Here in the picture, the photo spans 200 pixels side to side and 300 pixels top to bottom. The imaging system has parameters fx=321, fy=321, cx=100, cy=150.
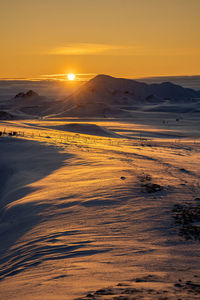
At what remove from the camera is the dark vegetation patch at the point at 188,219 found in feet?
13.6

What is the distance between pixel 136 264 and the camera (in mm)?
3342

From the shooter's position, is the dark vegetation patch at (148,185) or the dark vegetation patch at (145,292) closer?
the dark vegetation patch at (145,292)

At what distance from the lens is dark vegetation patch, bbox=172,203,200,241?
4.15 meters

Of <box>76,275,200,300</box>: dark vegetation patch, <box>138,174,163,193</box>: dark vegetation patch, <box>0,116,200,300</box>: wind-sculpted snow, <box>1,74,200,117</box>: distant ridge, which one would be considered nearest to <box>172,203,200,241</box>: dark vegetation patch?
<box>0,116,200,300</box>: wind-sculpted snow

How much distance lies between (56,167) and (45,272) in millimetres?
5089

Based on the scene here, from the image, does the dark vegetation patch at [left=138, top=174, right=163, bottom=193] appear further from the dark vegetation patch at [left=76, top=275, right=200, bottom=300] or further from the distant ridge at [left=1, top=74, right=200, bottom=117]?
the distant ridge at [left=1, top=74, right=200, bottom=117]

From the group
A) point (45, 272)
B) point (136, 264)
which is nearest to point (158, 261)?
point (136, 264)

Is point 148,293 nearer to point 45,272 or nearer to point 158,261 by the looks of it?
point 158,261

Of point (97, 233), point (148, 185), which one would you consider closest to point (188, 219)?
point (97, 233)

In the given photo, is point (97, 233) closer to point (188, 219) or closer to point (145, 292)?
point (188, 219)

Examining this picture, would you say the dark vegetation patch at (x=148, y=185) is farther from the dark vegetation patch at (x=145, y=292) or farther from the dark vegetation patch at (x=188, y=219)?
the dark vegetation patch at (x=145, y=292)

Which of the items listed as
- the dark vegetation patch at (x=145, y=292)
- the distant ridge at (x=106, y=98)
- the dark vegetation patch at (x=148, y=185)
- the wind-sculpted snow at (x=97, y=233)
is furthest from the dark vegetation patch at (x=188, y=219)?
the distant ridge at (x=106, y=98)

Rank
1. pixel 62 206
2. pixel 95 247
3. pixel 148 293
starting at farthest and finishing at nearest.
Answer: pixel 62 206 → pixel 95 247 → pixel 148 293

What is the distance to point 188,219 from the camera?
468 centimetres
